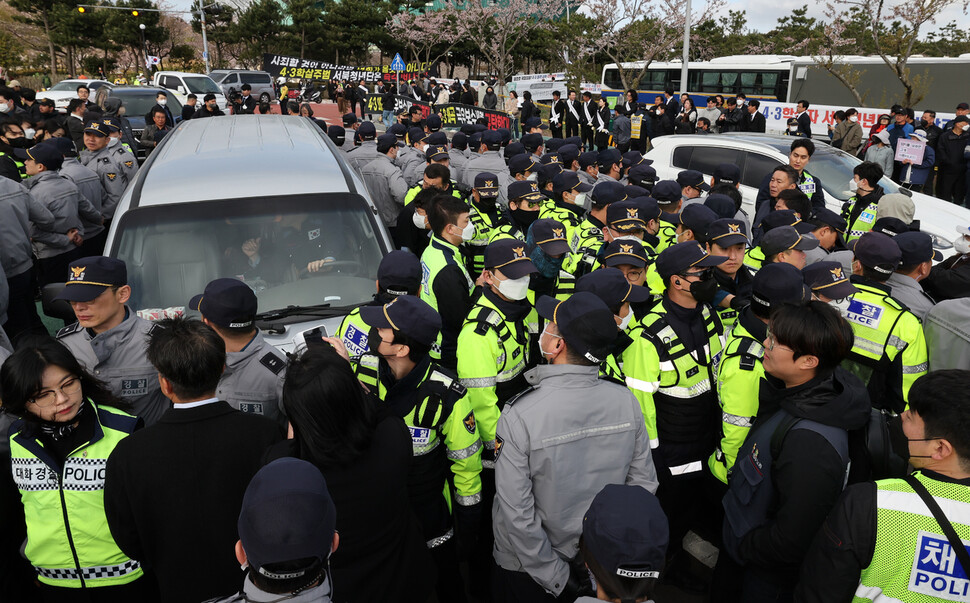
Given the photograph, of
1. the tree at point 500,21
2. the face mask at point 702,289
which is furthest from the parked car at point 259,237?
the tree at point 500,21

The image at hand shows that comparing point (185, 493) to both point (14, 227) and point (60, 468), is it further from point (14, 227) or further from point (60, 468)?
point (14, 227)

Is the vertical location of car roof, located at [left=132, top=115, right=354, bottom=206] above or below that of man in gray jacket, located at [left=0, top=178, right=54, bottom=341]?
above

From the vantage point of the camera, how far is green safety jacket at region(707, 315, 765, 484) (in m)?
3.15

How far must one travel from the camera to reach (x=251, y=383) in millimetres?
3154

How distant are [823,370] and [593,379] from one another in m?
1.00

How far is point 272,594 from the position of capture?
1670mm

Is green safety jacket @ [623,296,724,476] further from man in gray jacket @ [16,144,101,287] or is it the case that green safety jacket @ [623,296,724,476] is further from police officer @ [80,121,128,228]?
police officer @ [80,121,128,228]

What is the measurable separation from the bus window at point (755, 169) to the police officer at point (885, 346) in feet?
19.1

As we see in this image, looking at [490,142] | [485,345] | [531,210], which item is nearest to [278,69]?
[490,142]

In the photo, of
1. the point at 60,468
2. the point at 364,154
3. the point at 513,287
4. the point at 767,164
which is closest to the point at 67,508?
the point at 60,468

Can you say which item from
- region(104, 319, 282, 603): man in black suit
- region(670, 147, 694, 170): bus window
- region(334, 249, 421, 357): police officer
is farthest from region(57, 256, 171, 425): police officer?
region(670, 147, 694, 170): bus window

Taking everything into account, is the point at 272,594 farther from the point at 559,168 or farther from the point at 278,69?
the point at 278,69

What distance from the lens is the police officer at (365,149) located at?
877 centimetres

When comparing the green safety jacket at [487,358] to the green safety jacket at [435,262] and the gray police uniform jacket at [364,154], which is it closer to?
the green safety jacket at [435,262]
